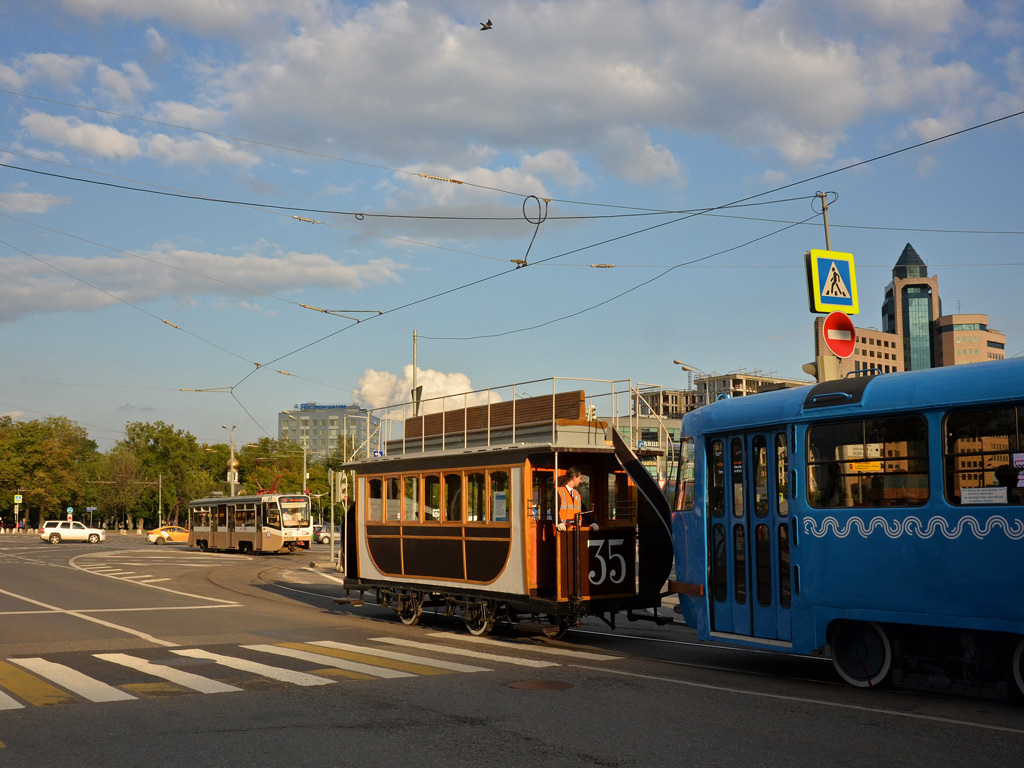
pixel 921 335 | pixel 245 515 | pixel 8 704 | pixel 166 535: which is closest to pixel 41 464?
pixel 166 535

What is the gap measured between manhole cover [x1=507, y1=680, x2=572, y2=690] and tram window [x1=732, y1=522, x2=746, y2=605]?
7.49 ft

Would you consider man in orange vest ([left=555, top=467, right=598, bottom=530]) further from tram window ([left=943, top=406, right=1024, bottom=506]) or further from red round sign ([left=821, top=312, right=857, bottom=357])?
tram window ([left=943, top=406, right=1024, bottom=506])

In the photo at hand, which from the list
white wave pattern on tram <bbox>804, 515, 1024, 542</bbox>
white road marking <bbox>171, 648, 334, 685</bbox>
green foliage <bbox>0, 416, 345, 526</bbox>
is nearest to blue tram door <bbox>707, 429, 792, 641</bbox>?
white wave pattern on tram <bbox>804, 515, 1024, 542</bbox>

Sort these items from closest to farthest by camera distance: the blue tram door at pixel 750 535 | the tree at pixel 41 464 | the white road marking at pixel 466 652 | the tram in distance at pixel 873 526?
the tram in distance at pixel 873 526 < the blue tram door at pixel 750 535 < the white road marking at pixel 466 652 < the tree at pixel 41 464

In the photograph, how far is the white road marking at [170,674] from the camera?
1052cm

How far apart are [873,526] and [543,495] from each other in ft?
19.0

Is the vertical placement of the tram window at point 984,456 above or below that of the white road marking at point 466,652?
above

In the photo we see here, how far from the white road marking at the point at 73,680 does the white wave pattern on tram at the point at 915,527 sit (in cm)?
722

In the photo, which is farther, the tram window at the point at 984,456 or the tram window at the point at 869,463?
the tram window at the point at 869,463

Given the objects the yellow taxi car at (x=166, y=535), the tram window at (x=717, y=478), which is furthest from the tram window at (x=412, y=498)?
the yellow taxi car at (x=166, y=535)

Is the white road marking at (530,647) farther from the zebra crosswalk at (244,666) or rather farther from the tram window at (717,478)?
the tram window at (717,478)

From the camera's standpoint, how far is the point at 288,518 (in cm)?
4809

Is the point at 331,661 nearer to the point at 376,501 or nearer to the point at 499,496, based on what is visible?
the point at 499,496

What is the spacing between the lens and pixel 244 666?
12.1 meters
